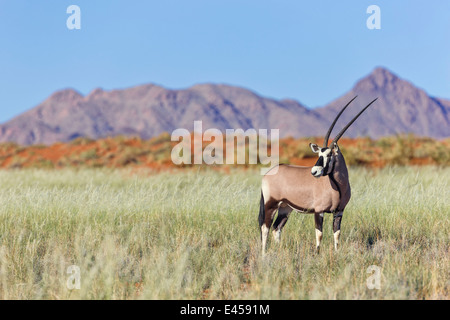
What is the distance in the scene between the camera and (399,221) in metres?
7.39

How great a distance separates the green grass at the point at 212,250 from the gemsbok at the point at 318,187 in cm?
63

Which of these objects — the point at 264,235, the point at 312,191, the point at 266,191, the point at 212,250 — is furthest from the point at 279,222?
the point at 212,250

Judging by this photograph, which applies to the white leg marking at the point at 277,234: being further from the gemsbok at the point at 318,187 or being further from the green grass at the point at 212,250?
the gemsbok at the point at 318,187

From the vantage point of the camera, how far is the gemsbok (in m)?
4.89

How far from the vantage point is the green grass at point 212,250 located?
482 centimetres

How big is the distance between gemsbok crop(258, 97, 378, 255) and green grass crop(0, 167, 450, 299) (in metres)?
0.63

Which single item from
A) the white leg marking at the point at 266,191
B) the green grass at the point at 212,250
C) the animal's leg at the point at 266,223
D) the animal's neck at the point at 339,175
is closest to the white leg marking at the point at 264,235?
the animal's leg at the point at 266,223

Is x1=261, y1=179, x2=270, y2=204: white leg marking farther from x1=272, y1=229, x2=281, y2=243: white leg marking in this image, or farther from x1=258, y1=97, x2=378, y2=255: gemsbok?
x1=272, y1=229, x2=281, y2=243: white leg marking

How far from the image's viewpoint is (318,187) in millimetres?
A: 5055

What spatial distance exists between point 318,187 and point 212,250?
6.35ft

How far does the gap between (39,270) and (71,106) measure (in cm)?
20211

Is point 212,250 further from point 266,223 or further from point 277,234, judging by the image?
point 266,223

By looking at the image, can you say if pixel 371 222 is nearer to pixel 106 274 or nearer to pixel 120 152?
pixel 106 274
